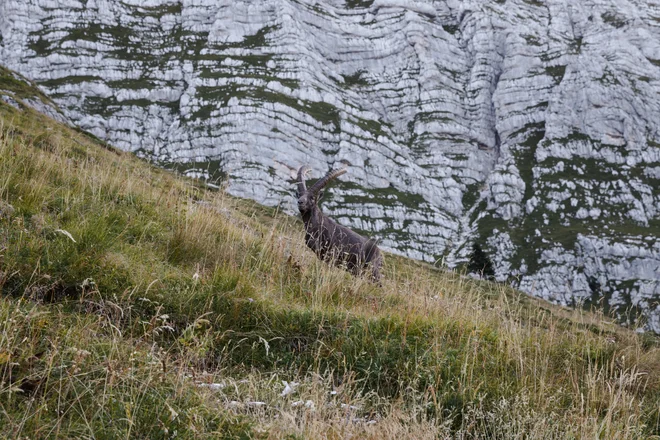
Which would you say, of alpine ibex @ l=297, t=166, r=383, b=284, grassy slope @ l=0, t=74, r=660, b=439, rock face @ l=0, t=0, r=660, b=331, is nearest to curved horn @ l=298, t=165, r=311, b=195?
alpine ibex @ l=297, t=166, r=383, b=284

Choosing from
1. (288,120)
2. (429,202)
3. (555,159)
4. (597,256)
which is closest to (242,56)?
(288,120)

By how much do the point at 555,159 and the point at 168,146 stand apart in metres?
152

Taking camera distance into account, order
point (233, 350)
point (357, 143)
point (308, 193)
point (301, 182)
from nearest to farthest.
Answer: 1. point (233, 350)
2. point (308, 193)
3. point (301, 182)
4. point (357, 143)

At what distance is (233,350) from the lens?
5152mm

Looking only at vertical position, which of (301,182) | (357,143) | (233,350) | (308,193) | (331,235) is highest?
(233,350)

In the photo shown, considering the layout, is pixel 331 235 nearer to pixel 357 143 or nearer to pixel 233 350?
pixel 233 350

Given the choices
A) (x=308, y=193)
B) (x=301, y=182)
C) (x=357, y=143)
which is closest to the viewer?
(x=308, y=193)

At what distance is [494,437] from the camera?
161 inches

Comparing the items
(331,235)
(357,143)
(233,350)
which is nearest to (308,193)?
(331,235)

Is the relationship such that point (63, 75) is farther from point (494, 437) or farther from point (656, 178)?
point (656, 178)

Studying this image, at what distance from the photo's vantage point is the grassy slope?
3.43 m

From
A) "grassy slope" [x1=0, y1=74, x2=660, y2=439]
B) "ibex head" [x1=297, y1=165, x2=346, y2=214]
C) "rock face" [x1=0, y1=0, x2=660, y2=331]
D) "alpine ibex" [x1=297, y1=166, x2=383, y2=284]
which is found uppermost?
"grassy slope" [x1=0, y1=74, x2=660, y2=439]

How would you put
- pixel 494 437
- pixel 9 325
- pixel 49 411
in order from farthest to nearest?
pixel 494 437 < pixel 9 325 < pixel 49 411

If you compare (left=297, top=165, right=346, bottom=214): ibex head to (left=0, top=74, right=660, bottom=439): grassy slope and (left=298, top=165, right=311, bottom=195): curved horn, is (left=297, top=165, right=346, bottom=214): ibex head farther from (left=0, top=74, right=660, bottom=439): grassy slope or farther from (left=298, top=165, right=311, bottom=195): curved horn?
(left=0, top=74, right=660, bottom=439): grassy slope
